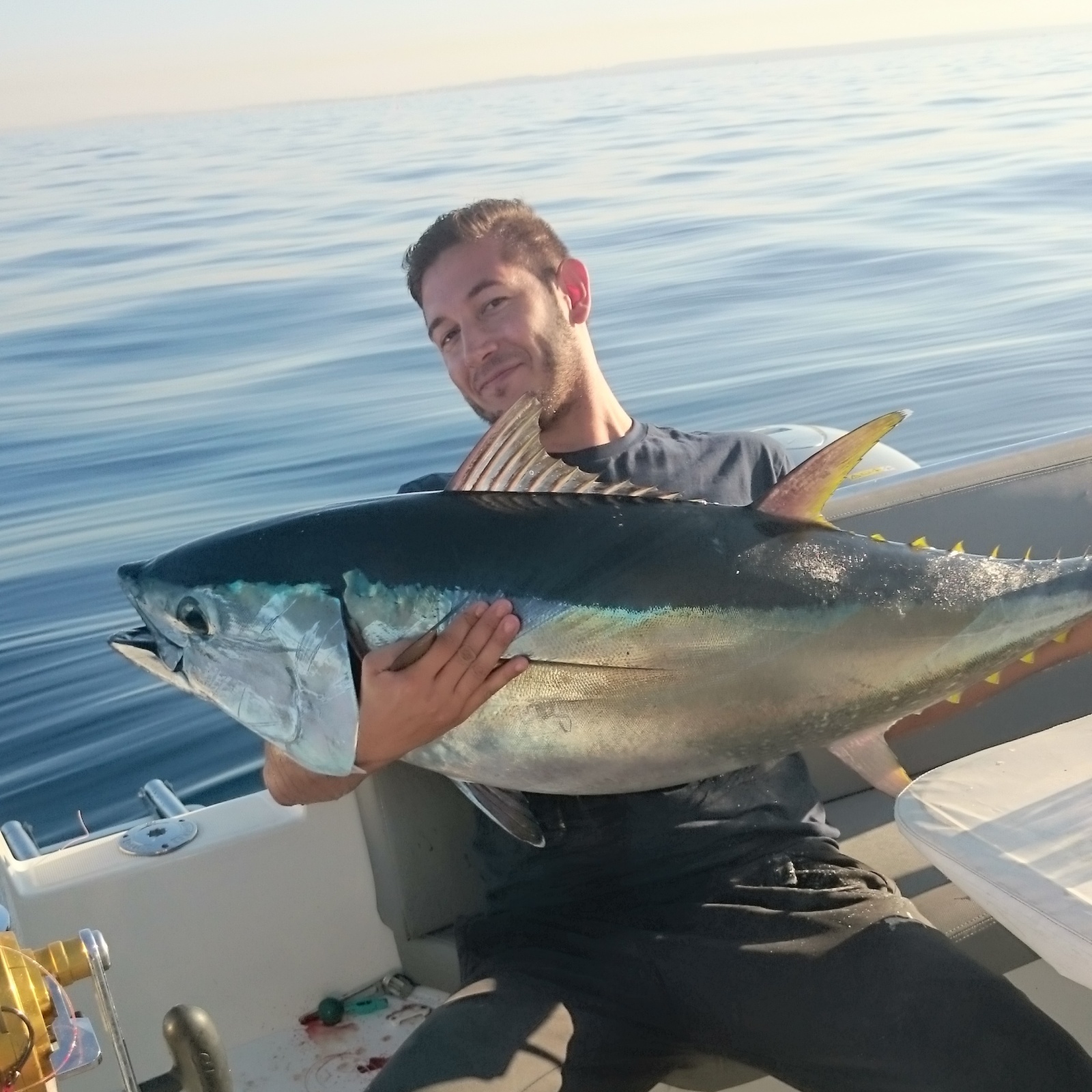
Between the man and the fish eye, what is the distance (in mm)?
212

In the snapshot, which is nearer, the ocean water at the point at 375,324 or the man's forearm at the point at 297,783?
the man's forearm at the point at 297,783

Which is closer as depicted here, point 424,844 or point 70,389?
point 424,844

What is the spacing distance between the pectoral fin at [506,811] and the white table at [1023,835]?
493 millimetres

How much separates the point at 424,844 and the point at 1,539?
6.24 metres

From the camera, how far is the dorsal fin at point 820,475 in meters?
1.55

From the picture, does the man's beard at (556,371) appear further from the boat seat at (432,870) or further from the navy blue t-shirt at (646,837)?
the boat seat at (432,870)

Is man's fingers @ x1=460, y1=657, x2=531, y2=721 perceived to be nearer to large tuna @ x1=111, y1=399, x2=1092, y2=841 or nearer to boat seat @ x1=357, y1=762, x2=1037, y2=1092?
large tuna @ x1=111, y1=399, x2=1092, y2=841

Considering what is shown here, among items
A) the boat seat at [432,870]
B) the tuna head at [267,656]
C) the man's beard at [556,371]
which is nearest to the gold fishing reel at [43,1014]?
the tuna head at [267,656]

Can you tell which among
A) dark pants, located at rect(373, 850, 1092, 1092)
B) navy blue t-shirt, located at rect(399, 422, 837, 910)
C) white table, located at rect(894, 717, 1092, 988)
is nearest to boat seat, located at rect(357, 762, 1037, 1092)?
navy blue t-shirt, located at rect(399, 422, 837, 910)

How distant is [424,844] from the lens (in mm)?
2273

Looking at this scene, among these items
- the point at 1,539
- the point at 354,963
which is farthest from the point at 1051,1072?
the point at 1,539

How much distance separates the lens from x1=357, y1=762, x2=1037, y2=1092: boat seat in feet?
7.29

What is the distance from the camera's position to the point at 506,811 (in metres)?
1.68

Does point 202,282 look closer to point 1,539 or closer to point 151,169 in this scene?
point 1,539
